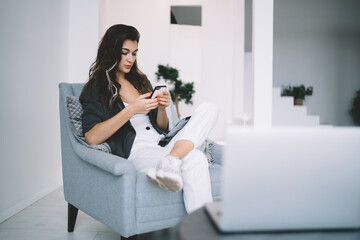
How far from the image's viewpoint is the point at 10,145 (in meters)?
2.13

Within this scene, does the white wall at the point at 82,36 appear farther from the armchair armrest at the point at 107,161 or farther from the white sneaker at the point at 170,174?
the white sneaker at the point at 170,174

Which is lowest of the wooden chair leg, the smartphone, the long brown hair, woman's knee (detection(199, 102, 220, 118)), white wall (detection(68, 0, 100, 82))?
the wooden chair leg

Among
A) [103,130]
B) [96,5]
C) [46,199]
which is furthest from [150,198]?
[96,5]

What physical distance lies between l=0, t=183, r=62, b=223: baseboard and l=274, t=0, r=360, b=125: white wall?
213 inches

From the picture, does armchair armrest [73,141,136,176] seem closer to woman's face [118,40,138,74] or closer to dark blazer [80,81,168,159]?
dark blazer [80,81,168,159]

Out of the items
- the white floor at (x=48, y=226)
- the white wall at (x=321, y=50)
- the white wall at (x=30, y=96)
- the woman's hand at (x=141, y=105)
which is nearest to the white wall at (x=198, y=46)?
the white wall at (x=321, y=50)

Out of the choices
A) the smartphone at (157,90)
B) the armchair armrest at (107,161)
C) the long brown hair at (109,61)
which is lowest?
the armchair armrest at (107,161)

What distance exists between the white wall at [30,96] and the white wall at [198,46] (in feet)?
10.1

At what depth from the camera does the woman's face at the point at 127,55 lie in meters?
1.88

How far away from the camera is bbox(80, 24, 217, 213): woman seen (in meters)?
1.27

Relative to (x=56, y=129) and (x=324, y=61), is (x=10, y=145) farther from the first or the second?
(x=324, y=61)

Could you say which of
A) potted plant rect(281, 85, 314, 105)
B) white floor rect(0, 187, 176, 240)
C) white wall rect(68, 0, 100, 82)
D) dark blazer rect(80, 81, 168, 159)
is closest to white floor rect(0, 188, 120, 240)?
white floor rect(0, 187, 176, 240)

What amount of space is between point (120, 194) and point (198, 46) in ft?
17.6

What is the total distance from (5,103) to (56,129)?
838mm
